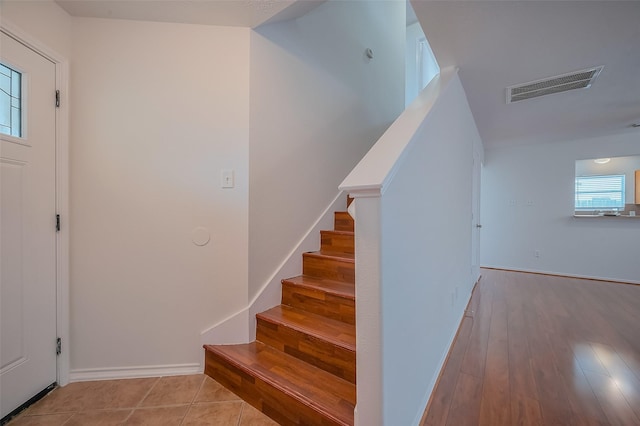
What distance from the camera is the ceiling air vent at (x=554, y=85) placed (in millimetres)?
2084

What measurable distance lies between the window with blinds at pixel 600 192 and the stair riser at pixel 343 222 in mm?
4289

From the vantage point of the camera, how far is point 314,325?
1563mm

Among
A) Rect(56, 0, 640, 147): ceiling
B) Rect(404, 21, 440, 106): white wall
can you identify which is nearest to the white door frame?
Rect(56, 0, 640, 147): ceiling

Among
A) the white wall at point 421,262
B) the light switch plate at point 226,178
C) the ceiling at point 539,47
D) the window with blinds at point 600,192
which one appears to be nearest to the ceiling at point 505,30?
the ceiling at point 539,47

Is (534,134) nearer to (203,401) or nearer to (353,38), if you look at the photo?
(353,38)

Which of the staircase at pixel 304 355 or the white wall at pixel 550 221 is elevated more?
the white wall at pixel 550 221

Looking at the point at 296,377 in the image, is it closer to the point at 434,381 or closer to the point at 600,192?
the point at 434,381

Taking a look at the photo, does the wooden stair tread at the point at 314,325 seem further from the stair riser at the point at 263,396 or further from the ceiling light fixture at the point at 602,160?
the ceiling light fixture at the point at 602,160

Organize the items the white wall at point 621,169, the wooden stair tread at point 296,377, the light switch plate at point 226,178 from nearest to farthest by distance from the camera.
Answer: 1. the wooden stair tread at point 296,377
2. the light switch plate at point 226,178
3. the white wall at point 621,169

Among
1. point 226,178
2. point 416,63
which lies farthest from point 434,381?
point 416,63

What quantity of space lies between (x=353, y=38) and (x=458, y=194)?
1.93m

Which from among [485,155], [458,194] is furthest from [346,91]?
[485,155]

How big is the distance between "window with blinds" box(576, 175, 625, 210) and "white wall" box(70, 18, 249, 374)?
528 centimetres

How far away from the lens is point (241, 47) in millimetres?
1698
